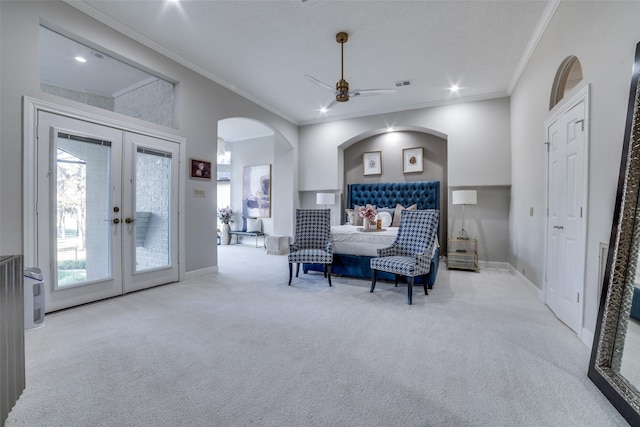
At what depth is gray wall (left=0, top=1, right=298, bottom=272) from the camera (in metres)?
2.57

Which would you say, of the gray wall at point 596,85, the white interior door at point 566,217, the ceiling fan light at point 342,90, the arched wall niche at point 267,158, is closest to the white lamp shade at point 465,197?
the gray wall at point 596,85

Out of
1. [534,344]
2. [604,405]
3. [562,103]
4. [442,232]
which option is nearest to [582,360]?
[534,344]

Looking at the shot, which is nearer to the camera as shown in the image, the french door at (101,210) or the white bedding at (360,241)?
the french door at (101,210)

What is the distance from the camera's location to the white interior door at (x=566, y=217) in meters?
2.46

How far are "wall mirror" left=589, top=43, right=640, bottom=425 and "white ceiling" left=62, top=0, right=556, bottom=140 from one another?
80.9 inches

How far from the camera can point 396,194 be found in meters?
6.25

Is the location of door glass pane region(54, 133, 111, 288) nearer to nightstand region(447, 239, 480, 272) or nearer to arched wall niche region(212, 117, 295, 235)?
arched wall niche region(212, 117, 295, 235)

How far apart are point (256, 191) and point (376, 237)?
512 cm

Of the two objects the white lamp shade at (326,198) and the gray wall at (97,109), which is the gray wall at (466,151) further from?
the gray wall at (97,109)

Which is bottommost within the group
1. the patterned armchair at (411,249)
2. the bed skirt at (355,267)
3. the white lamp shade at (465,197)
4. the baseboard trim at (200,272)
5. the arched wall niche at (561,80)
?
the baseboard trim at (200,272)

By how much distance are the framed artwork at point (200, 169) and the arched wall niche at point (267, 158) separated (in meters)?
1.84

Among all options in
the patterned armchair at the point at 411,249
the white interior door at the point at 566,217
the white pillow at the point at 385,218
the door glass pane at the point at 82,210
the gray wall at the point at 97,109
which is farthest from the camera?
the white pillow at the point at 385,218

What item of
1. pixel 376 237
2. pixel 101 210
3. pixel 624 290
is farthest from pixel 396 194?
pixel 101 210

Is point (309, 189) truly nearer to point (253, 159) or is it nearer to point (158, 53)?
point (253, 159)
